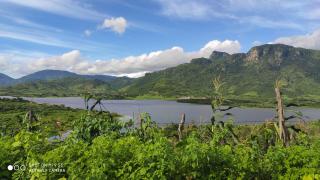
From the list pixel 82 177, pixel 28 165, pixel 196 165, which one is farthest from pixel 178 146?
pixel 28 165

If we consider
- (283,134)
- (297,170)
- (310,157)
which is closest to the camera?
(297,170)

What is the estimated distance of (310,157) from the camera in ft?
37.4

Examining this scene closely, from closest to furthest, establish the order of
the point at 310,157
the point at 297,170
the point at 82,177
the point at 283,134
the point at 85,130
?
1. the point at 82,177
2. the point at 297,170
3. the point at 310,157
4. the point at 85,130
5. the point at 283,134

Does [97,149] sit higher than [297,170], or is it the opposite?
[97,149]

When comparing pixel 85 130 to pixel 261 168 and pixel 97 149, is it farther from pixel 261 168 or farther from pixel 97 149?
pixel 261 168

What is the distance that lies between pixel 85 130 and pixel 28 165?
206 inches

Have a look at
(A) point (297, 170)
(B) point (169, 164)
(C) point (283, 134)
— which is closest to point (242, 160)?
(A) point (297, 170)

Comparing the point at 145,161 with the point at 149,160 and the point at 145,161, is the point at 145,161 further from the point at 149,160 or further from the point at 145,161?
the point at 149,160

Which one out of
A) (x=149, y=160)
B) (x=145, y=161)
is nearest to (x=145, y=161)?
(x=145, y=161)

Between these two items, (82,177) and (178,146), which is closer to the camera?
(82,177)

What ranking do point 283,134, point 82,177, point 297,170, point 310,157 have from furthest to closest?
point 283,134
point 310,157
point 297,170
point 82,177

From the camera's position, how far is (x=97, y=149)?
33.0 feet

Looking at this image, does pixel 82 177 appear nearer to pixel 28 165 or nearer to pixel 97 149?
pixel 97 149

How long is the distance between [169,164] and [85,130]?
6655mm
